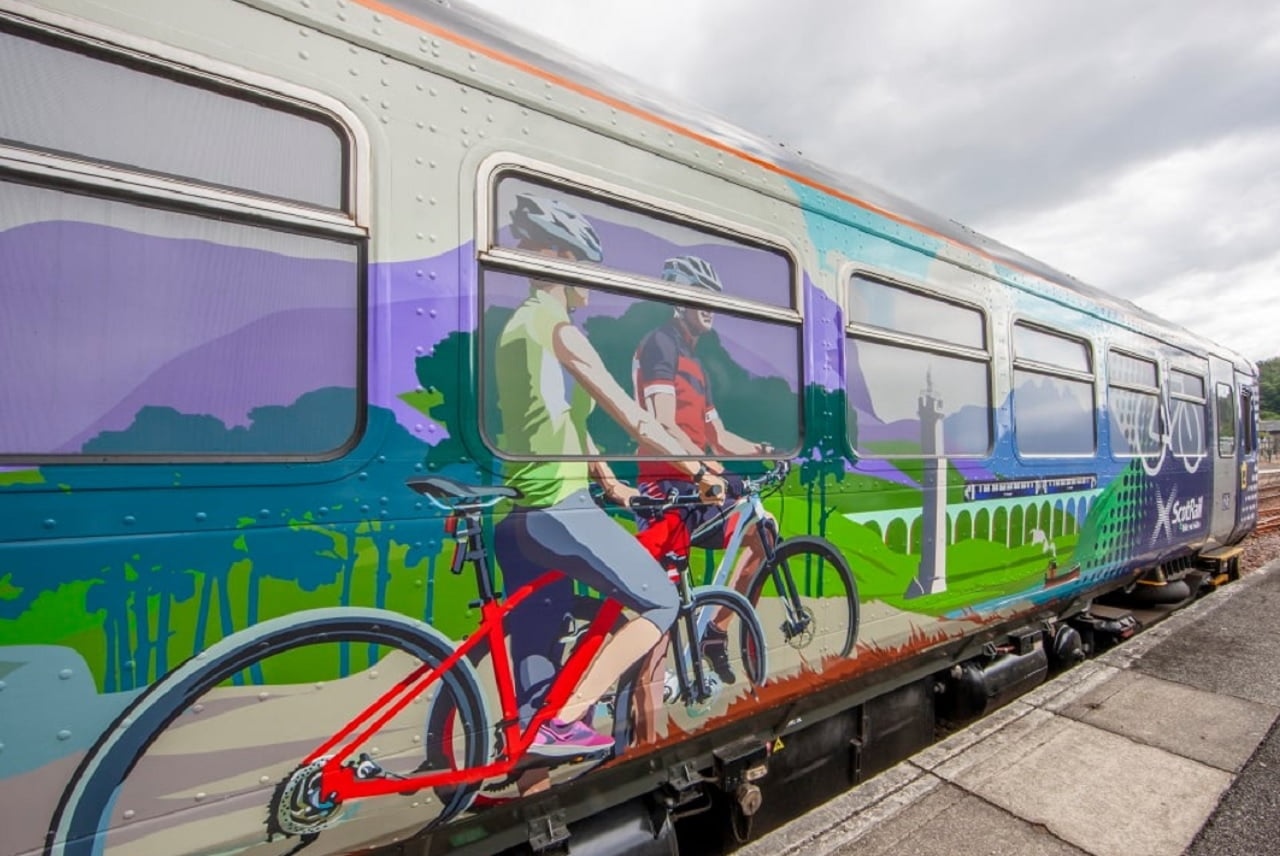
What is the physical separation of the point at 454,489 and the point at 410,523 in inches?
5.7

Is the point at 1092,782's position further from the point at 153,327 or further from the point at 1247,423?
the point at 1247,423

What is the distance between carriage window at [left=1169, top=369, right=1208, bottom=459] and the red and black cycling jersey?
5725 mm

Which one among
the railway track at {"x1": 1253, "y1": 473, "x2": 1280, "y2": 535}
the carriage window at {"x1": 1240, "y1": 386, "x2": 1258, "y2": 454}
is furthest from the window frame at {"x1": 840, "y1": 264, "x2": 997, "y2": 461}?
the railway track at {"x1": 1253, "y1": 473, "x2": 1280, "y2": 535}

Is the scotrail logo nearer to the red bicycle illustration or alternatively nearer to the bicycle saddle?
the red bicycle illustration

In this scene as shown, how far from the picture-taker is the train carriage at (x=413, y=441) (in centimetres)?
135

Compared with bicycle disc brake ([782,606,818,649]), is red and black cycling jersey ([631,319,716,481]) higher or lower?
higher

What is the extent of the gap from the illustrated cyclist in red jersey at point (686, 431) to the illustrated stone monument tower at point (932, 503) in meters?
1.26

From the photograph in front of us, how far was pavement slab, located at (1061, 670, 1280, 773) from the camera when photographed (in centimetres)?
379

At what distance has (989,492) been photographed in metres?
3.77

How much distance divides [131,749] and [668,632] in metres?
1.43

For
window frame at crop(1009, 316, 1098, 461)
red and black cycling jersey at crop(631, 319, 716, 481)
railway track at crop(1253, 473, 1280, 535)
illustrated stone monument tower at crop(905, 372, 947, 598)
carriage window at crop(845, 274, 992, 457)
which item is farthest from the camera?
railway track at crop(1253, 473, 1280, 535)

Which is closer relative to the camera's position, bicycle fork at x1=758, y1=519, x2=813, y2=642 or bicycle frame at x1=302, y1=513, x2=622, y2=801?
bicycle frame at x1=302, y1=513, x2=622, y2=801

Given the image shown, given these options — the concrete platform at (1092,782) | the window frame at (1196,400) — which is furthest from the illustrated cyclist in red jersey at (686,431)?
the window frame at (1196,400)

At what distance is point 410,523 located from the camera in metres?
1.76
